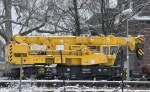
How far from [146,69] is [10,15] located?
16.6 metres

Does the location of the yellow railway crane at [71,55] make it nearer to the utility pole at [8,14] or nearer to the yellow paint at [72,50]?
the yellow paint at [72,50]

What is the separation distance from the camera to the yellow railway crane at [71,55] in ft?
102

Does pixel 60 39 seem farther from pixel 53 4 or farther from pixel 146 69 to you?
pixel 53 4

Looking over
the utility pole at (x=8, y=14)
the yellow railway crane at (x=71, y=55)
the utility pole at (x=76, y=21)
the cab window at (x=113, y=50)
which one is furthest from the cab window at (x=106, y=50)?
the utility pole at (x=8, y=14)

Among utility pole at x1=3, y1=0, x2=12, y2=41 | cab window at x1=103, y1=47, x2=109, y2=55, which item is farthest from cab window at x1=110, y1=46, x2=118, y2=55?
utility pole at x1=3, y1=0, x2=12, y2=41

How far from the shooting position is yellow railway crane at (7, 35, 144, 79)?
31.1 metres

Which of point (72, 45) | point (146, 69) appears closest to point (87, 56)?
point (72, 45)

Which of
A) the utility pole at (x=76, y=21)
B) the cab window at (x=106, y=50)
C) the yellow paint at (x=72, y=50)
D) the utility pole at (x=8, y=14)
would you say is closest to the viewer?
A: the yellow paint at (x=72, y=50)

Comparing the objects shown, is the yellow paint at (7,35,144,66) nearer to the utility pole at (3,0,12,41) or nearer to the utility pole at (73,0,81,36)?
the utility pole at (73,0,81,36)

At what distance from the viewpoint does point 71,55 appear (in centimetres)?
3164

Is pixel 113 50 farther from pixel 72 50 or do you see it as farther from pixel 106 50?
pixel 72 50

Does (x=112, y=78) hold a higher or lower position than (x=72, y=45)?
lower

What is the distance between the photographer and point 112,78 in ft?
102

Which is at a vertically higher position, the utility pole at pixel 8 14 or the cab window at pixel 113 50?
the utility pole at pixel 8 14
